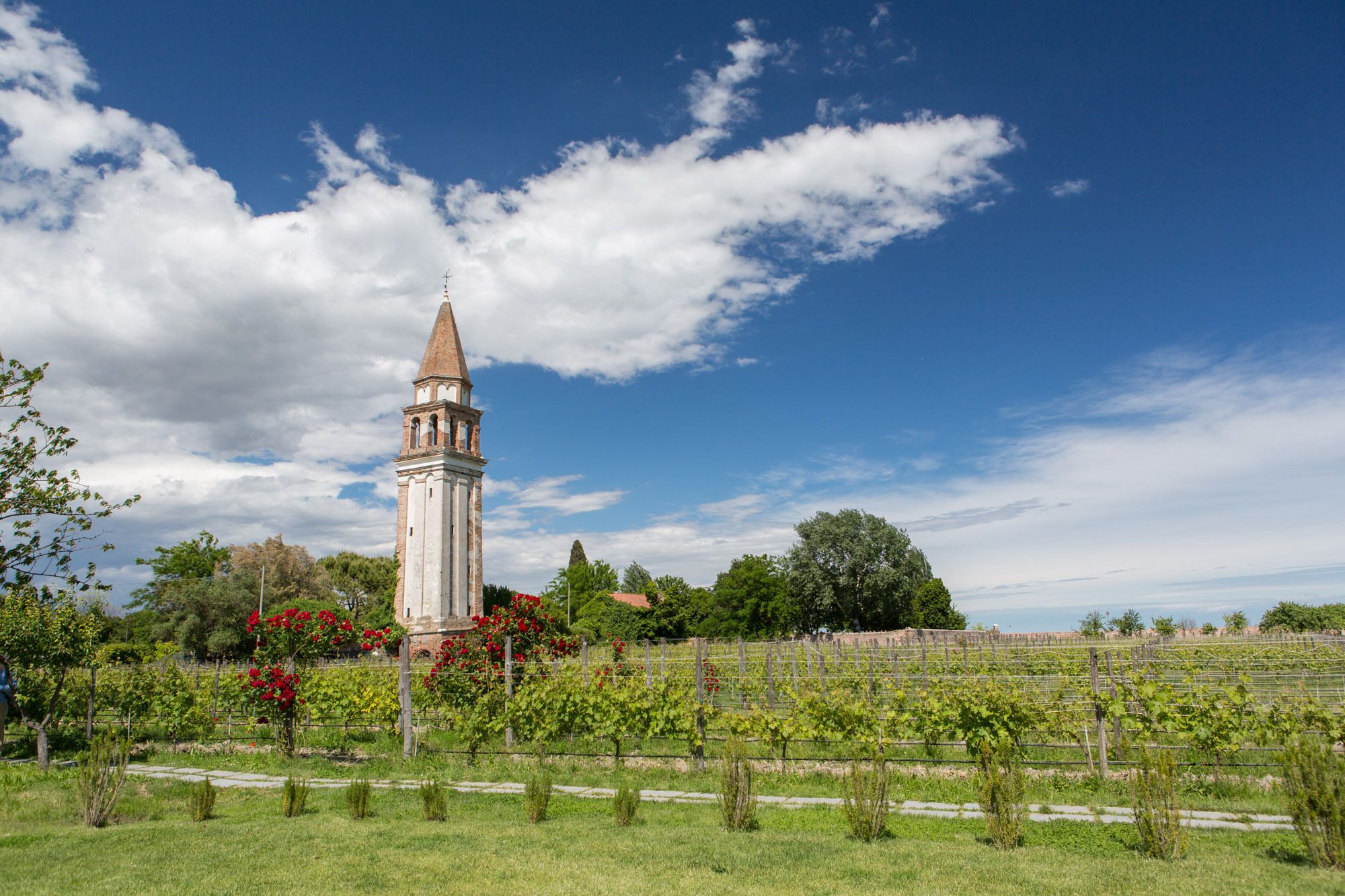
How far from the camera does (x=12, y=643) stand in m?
12.0

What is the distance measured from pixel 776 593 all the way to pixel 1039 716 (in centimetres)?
5092

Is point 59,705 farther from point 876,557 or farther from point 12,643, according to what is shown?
point 876,557

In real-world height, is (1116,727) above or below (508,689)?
below

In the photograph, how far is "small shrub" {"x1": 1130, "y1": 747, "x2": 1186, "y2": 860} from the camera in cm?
578

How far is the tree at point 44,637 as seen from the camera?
39.2 ft

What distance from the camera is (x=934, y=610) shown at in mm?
59000

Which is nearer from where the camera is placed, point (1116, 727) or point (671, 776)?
point (1116, 727)

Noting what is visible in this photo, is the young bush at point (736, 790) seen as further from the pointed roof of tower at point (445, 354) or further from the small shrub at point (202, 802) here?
the pointed roof of tower at point (445, 354)

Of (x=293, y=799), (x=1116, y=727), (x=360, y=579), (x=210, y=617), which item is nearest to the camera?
(x=293, y=799)

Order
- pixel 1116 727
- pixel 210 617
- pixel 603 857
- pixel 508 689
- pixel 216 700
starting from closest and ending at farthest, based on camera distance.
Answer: pixel 603 857
pixel 1116 727
pixel 508 689
pixel 216 700
pixel 210 617

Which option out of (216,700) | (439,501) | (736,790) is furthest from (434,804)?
(439,501)

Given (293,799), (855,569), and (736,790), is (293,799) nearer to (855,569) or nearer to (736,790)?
(736,790)

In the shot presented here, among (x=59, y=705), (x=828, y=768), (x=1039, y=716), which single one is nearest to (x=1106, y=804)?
(x=1039, y=716)

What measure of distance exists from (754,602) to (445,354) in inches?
1272
